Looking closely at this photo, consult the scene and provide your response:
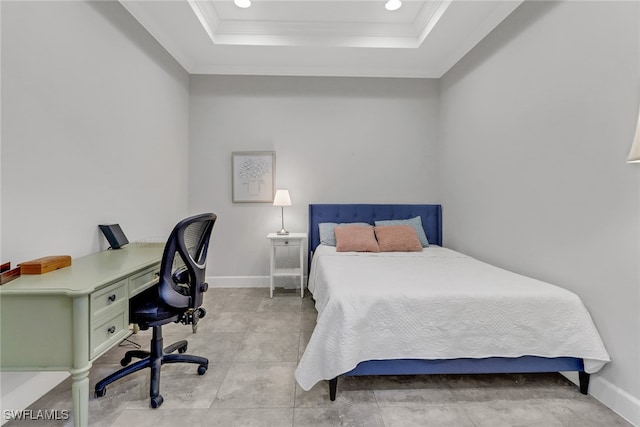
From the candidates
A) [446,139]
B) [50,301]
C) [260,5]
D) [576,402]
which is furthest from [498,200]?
[50,301]

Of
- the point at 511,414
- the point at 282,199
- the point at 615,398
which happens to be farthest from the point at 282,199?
the point at 615,398

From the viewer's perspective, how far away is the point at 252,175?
383cm

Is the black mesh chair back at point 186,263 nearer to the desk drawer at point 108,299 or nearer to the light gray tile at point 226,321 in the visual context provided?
the desk drawer at point 108,299

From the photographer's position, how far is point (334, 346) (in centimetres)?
164

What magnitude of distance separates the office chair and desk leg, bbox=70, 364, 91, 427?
394mm

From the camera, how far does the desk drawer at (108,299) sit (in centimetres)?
128

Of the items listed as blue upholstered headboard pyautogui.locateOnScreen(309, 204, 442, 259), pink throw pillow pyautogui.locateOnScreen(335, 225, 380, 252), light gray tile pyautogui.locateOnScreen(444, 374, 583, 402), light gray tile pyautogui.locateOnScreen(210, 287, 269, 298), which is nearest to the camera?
light gray tile pyautogui.locateOnScreen(444, 374, 583, 402)

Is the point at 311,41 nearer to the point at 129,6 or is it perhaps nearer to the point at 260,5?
the point at 260,5

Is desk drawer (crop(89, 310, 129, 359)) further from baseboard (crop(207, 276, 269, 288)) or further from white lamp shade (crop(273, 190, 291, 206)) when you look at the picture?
baseboard (crop(207, 276, 269, 288))

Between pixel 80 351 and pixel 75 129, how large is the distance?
1464 millimetres

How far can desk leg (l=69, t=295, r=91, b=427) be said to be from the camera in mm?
1212

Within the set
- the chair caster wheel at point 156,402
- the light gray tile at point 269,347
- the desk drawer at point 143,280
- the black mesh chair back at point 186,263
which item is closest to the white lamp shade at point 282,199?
the light gray tile at point 269,347

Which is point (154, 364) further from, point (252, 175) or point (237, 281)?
point (252, 175)

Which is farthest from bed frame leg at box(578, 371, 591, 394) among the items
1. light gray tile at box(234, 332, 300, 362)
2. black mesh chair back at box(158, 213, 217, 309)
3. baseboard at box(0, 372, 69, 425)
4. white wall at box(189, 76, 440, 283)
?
baseboard at box(0, 372, 69, 425)
